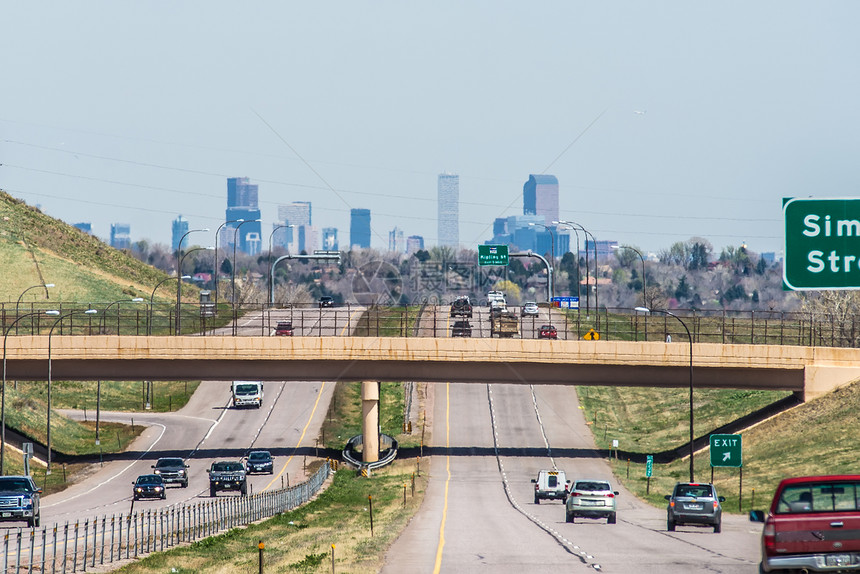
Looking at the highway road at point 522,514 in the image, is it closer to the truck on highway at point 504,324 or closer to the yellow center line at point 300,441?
the truck on highway at point 504,324

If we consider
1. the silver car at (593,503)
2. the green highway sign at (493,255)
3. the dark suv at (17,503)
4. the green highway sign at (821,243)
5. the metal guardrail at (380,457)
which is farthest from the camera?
the green highway sign at (493,255)

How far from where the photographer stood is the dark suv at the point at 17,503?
42.8m

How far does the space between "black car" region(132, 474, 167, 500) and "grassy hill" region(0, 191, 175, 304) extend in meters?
75.5

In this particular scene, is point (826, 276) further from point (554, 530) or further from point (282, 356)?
point (282, 356)

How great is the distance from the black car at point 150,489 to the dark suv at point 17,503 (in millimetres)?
15707

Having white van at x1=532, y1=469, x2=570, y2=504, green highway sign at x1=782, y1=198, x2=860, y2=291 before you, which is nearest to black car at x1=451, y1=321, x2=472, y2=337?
white van at x1=532, y1=469, x2=570, y2=504

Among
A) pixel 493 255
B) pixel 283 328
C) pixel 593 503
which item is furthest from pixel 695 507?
pixel 283 328

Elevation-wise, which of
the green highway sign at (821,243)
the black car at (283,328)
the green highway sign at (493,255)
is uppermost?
the green highway sign at (493,255)

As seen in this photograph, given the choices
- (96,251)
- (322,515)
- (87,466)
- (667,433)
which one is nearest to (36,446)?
(87,466)

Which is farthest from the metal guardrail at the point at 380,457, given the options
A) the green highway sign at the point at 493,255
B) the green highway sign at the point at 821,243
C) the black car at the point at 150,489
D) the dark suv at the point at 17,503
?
the green highway sign at the point at 821,243

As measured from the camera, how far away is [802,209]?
20.5m

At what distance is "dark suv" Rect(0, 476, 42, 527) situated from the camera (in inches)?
1687

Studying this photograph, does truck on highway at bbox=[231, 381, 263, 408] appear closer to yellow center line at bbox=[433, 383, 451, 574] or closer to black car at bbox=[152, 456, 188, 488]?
yellow center line at bbox=[433, 383, 451, 574]

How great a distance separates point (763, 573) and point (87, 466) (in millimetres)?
62831
